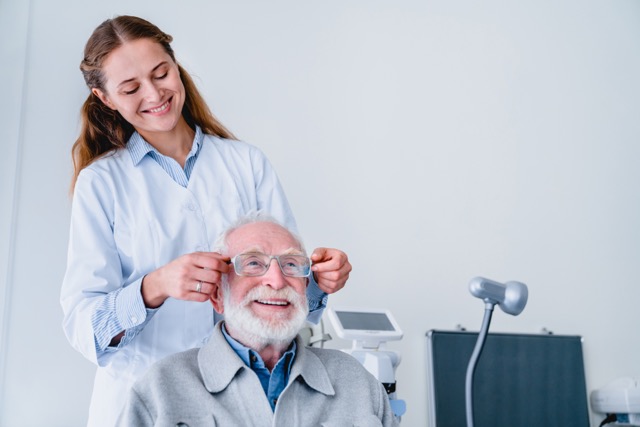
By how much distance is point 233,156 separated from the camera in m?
1.87

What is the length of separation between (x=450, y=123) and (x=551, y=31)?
2.58ft

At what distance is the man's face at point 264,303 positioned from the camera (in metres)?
1.47

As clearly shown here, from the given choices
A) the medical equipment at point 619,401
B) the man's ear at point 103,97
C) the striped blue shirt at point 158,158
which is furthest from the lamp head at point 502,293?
the medical equipment at point 619,401

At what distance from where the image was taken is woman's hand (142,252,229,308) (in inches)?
53.1

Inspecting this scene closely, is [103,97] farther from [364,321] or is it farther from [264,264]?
[364,321]

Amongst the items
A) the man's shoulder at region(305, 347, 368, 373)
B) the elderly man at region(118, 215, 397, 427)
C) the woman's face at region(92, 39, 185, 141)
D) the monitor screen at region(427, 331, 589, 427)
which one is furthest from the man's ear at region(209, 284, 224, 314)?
the monitor screen at region(427, 331, 589, 427)

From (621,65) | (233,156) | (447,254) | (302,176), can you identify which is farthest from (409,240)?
(621,65)

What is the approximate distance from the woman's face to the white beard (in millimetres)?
485

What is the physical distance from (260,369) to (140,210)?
51 cm

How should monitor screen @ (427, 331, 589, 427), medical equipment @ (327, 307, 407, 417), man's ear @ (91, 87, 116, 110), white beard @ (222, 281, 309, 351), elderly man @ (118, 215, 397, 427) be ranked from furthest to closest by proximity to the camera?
monitor screen @ (427, 331, 589, 427) → medical equipment @ (327, 307, 407, 417) → man's ear @ (91, 87, 116, 110) → white beard @ (222, 281, 309, 351) → elderly man @ (118, 215, 397, 427)

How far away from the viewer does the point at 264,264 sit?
1.51m

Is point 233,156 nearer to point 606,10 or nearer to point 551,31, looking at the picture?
point 551,31

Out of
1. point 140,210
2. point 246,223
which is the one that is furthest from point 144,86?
point 246,223

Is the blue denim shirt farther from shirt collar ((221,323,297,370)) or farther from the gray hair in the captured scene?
the gray hair
